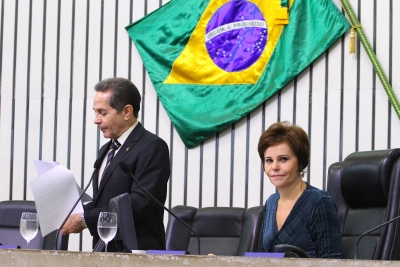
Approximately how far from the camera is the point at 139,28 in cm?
518

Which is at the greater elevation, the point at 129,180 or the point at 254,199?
the point at 129,180

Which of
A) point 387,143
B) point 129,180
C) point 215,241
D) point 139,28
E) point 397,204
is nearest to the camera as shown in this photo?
point 397,204

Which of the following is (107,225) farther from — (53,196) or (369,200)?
(369,200)

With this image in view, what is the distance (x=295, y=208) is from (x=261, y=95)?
1985mm

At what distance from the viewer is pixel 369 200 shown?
3.10 metres

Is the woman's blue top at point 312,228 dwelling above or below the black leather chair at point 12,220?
above

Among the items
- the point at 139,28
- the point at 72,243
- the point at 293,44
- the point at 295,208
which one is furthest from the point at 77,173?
the point at 295,208

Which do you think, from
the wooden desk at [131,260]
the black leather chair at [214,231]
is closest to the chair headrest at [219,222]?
the black leather chair at [214,231]

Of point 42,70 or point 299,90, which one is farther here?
point 42,70

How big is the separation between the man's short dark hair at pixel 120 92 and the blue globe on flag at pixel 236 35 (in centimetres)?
168

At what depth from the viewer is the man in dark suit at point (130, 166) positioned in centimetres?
316

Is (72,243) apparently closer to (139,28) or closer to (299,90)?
(139,28)

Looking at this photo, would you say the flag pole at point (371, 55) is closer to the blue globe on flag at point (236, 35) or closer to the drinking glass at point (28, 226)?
the blue globe on flag at point (236, 35)

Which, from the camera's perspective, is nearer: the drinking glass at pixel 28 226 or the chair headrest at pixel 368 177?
the drinking glass at pixel 28 226
